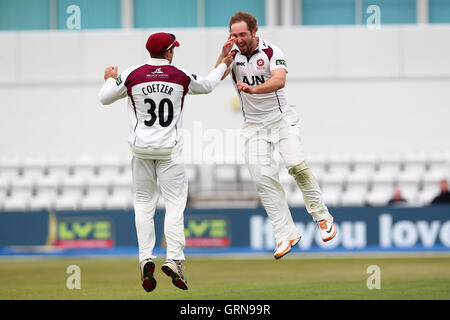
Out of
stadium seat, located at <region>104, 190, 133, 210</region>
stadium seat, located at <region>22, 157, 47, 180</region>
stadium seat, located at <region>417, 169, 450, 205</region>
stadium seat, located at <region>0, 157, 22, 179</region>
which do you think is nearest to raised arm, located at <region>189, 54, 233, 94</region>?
stadium seat, located at <region>104, 190, 133, 210</region>

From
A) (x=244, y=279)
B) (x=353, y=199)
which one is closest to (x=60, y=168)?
(x=353, y=199)

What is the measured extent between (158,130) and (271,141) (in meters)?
1.46

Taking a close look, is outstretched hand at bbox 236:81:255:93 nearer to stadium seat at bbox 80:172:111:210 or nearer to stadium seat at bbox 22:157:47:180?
stadium seat at bbox 80:172:111:210

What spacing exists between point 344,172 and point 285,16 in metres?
A: 4.17

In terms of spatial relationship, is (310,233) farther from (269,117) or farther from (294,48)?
(269,117)

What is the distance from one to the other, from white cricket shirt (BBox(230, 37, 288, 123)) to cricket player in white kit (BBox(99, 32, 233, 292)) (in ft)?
1.69

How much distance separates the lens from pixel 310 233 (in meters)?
18.0

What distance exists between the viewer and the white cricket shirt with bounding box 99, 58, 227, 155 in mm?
9305

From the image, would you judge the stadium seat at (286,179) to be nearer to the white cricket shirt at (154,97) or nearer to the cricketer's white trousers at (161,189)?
the cricketer's white trousers at (161,189)

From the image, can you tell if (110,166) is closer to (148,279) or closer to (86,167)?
(86,167)

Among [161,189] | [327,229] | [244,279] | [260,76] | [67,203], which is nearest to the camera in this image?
[161,189]

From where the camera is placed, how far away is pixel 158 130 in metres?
9.38

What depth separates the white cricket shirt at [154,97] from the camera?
930cm

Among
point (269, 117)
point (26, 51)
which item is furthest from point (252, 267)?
point (26, 51)
